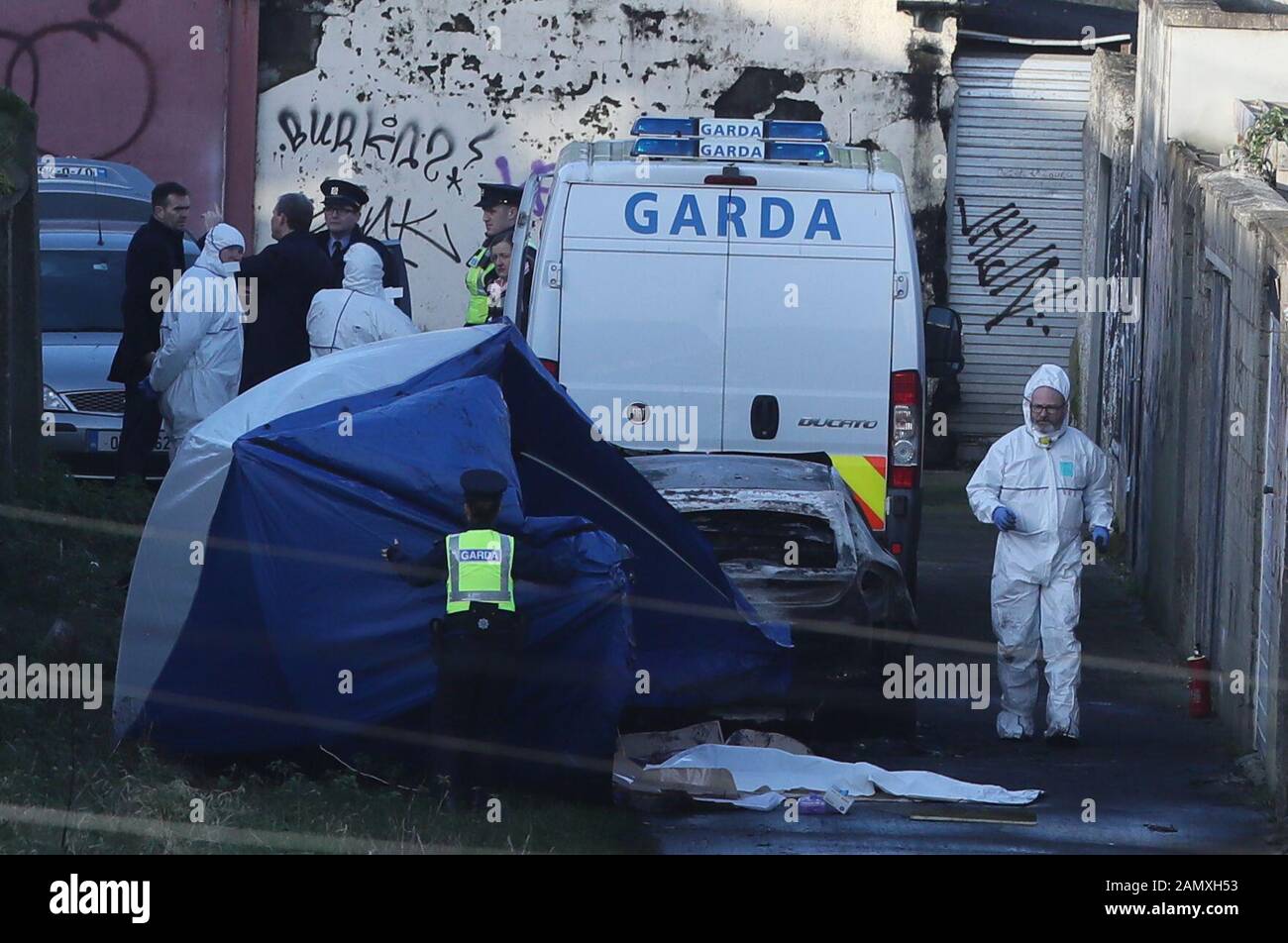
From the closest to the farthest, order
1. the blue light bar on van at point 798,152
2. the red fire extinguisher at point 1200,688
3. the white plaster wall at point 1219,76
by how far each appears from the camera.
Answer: the red fire extinguisher at point 1200,688 → the blue light bar on van at point 798,152 → the white plaster wall at point 1219,76

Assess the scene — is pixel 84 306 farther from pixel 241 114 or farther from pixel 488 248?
pixel 241 114

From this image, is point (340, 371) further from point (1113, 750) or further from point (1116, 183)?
point (1116, 183)

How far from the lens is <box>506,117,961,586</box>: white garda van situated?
983cm

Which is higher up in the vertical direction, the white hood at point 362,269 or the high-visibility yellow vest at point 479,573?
the white hood at point 362,269

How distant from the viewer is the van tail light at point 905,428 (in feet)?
32.4

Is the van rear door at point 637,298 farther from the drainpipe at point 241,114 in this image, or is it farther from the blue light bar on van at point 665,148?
the drainpipe at point 241,114

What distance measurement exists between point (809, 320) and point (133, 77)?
9.85 meters

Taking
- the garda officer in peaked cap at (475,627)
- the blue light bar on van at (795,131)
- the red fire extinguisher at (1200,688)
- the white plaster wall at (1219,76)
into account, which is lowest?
the red fire extinguisher at (1200,688)

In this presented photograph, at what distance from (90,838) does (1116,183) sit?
1068 centimetres

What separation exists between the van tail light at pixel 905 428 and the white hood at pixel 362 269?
8.99ft

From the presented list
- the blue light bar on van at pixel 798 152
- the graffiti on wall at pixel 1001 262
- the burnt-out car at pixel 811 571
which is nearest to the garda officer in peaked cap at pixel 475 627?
the burnt-out car at pixel 811 571

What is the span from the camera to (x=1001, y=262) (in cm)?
1780

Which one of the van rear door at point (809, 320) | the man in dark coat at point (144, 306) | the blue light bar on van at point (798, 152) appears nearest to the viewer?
the van rear door at point (809, 320)

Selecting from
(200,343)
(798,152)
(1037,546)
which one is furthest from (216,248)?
(1037,546)
